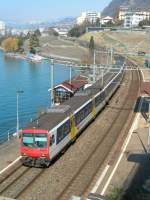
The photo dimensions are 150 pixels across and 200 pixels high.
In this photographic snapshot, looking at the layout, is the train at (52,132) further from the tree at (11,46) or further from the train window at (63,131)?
the tree at (11,46)

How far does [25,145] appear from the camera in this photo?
73.0ft

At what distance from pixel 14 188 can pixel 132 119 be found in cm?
1736

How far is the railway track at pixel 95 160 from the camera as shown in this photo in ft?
64.7

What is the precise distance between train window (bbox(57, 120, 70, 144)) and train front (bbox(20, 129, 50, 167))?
1546 mm

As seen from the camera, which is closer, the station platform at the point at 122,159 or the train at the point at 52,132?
the station platform at the point at 122,159

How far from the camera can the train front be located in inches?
863

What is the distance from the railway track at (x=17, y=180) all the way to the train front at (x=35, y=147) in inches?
15.1

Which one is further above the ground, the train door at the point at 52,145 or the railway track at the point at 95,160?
the train door at the point at 52,145

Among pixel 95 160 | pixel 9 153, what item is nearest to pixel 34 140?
pixel 9 153

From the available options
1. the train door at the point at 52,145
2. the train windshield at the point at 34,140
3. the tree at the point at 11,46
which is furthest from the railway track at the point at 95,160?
the tree at the point at 11,46

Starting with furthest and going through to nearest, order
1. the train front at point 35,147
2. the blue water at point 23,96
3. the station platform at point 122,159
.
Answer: the blue water at point 23,96 < the train front at point 35,147 < the station platform at point 122,159

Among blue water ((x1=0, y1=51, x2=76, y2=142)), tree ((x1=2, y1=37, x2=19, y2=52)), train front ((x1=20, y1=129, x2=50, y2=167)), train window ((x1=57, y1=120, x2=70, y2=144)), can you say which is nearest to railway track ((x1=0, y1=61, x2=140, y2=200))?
train front ((x1=20, y1=129, x2=50, y2=167))

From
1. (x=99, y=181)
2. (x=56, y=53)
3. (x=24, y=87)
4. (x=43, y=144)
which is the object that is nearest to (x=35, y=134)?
(x=43, y=144)

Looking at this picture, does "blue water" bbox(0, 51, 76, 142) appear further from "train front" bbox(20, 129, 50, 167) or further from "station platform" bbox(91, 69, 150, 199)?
"train front" bbox(20, 129, 50, 167)
